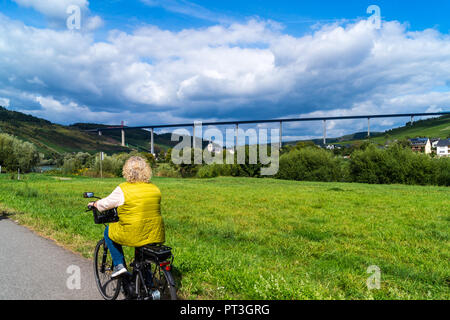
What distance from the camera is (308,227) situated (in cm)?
1073

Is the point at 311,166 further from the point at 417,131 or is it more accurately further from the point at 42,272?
the point at 417,131

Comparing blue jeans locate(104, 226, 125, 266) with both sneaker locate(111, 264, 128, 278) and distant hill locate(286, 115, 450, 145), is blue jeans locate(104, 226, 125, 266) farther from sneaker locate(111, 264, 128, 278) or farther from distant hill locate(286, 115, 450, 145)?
distant hill locate(286, 115, 450, 145)

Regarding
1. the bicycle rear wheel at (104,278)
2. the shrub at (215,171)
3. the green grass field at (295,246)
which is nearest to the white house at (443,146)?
the shrub at (215,171)

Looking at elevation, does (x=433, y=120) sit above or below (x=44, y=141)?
above

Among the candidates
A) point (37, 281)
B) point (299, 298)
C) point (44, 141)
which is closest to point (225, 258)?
point (299, 298)

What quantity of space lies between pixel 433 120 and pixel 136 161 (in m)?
216

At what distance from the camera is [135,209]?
387 cm

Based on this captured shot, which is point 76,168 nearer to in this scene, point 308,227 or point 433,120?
point 308,227

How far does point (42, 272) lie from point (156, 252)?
122 inches

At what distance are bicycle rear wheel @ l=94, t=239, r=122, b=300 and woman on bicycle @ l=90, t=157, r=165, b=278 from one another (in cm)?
39

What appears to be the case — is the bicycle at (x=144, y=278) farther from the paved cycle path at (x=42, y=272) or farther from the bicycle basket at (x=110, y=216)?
the paved cycle path at (x=42, y=272)

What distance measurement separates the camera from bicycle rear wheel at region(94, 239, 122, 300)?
4.34 metres

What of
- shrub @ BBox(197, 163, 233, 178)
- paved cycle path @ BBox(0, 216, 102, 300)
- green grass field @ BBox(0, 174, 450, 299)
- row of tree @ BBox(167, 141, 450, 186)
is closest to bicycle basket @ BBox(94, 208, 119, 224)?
paved cycle path @ BBox(0, 216, 102, 300)

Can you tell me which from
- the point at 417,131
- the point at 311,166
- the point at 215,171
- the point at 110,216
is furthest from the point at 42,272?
the point at 417,131
